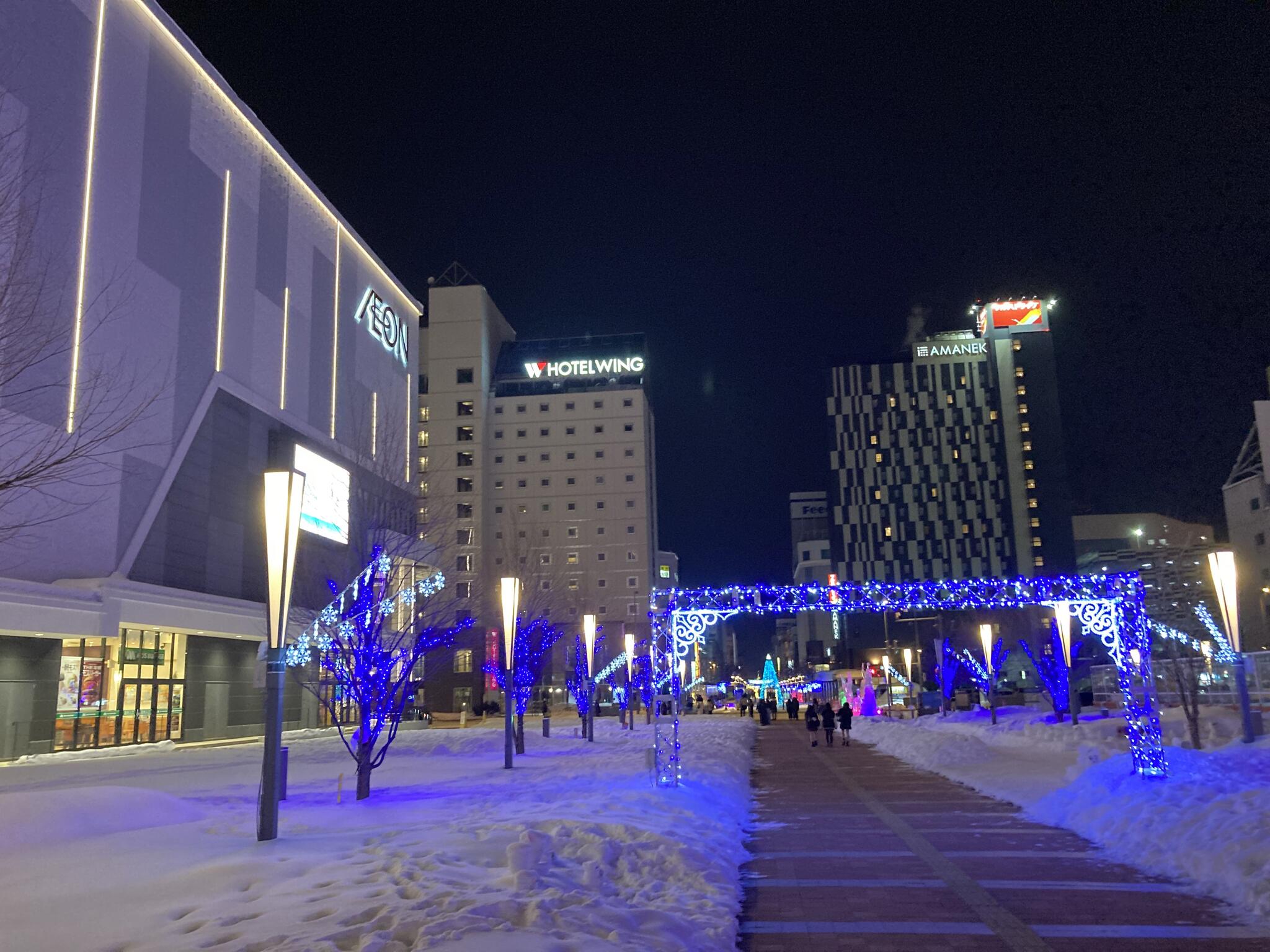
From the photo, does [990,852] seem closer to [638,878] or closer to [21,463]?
[638,878]

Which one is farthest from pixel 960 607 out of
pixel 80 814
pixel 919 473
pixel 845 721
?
pixel 919 473

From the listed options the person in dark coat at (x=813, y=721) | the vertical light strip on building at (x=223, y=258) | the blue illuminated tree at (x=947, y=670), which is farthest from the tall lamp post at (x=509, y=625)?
the blue illuminated tree at (x=947, y=670)

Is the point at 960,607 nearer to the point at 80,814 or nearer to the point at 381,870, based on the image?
the point at 381,870

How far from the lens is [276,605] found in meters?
10.6

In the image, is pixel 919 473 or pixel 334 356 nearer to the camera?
pixel 334 356

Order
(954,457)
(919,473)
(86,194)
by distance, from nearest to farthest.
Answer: (86,194) → (954,457) → (919,473)

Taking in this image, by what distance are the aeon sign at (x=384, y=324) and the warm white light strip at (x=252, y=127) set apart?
1922 mm

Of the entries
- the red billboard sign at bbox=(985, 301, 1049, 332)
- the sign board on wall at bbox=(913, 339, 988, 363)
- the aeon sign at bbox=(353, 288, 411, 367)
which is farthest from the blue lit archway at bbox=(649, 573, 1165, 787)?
the red billboard sign at bbox=(985, 301, 1049, 332)

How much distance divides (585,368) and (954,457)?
51050mm

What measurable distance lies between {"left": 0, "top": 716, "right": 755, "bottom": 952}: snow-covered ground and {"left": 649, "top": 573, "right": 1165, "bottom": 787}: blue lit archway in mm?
4371

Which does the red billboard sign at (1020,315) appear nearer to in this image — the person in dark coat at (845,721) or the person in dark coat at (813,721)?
the person in dark coat at (845,721)

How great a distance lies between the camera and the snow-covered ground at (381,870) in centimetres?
655

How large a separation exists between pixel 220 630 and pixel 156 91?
68.0 ft

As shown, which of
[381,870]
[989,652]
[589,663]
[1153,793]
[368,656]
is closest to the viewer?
[381,870]
